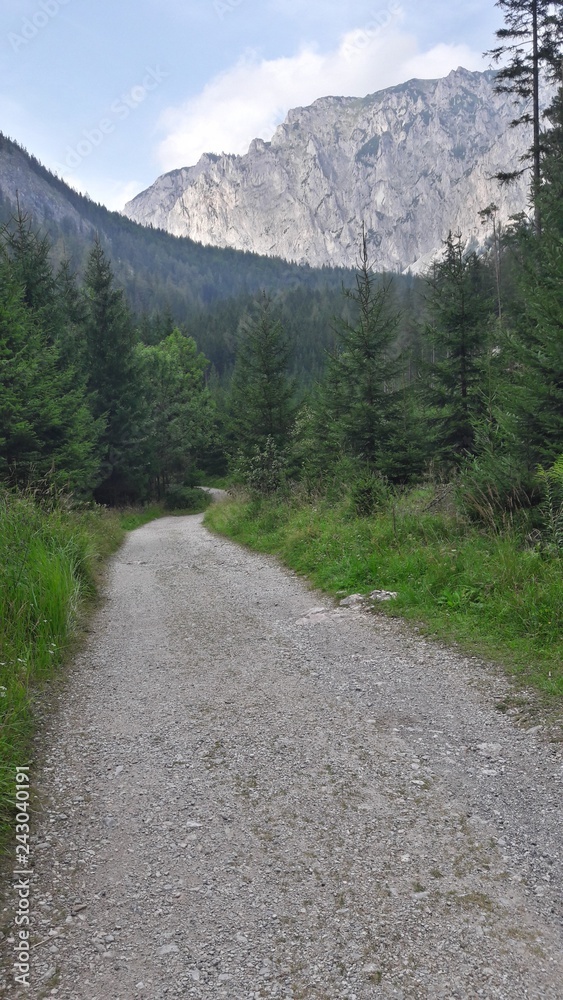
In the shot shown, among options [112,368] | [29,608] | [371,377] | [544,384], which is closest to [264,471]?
[371,377]

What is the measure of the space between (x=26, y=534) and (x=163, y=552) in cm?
734

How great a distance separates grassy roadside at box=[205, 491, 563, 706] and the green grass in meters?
3.78

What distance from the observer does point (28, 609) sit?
5.43 meters

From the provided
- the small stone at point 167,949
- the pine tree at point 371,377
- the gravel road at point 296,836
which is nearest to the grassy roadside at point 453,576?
the gravel road at point 296,836

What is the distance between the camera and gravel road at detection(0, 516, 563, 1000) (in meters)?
1.85

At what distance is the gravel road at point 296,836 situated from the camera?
6.08ft

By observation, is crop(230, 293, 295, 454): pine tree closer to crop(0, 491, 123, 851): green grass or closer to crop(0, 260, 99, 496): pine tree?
crop(0, 260, 99, 496): pine tree

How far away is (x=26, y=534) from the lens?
22.4ft

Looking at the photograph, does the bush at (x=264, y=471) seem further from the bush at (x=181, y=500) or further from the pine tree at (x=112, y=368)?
the bush at (x=181, y=500)

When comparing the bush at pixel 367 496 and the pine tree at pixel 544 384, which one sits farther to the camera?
the bush at pixel 367 496

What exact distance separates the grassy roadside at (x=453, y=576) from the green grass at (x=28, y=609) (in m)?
3.78

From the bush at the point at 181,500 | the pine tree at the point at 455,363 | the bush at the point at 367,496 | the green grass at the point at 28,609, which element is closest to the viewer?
the green grass at the point at 28,609

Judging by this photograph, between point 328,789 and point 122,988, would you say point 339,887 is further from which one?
point 122,988

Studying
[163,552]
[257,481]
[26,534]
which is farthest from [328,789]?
[257,481]
